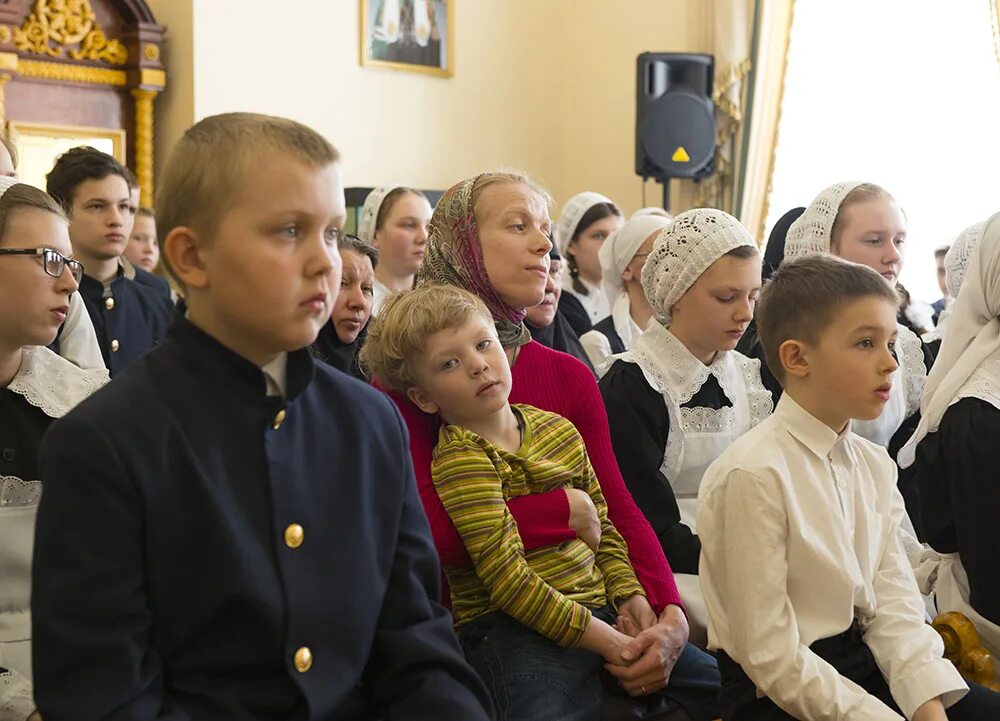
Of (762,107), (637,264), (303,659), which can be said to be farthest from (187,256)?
(762,107)

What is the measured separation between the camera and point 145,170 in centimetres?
723

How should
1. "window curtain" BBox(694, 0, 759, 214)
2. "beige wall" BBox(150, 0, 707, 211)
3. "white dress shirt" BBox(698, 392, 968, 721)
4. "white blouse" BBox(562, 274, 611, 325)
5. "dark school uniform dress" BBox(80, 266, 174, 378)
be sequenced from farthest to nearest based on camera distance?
1. "window curtain" BBox(694, 0, 759, 214)
2. "beige wall" BBox(150, 0, 707, 211)
3. "white blouse" BBox(562, 274, 611, 325)
4. "dark school uniform dress" BBox(80, 266, 174, 378)
5. "white dress shirt" BBox(698, 392, 968, 721)

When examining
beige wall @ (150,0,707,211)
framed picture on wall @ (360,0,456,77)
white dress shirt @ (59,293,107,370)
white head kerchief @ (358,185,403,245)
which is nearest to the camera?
white dress shirt @ (59,293,107,370)

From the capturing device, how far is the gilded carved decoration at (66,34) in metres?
6.84

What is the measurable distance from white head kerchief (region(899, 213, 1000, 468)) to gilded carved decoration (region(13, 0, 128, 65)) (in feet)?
18.9

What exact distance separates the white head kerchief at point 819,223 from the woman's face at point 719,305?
792mm

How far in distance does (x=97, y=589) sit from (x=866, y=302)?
1.50 m

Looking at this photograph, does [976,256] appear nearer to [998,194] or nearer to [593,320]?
[593,320]

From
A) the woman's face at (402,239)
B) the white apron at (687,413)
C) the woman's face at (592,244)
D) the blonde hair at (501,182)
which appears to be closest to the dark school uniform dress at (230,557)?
the blonde hair at (501,182)

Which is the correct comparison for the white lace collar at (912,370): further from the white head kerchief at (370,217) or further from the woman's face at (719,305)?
the white head kerchief at (370,217)

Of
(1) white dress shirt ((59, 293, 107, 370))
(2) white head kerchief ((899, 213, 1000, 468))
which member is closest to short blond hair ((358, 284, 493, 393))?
(1) white dress shirt ((59, 293, 107, 370))

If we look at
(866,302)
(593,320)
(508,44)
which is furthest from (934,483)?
(508,44)

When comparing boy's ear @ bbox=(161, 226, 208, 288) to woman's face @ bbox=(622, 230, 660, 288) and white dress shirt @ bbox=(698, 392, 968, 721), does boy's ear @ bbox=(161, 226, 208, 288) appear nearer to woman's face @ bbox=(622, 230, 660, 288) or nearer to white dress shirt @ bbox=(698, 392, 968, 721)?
white dress shirt @ bbox=(698, 392, 968, 721)

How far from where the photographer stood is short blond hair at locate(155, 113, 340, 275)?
148 centimetres
